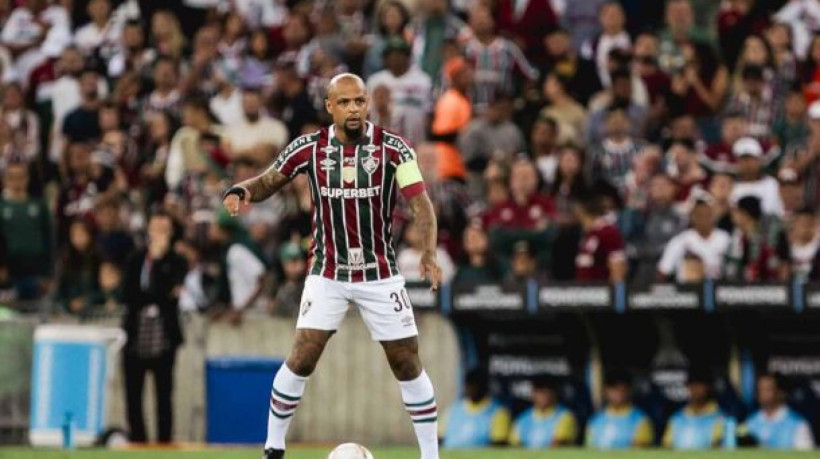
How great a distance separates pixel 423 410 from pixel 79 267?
9493 millimetres

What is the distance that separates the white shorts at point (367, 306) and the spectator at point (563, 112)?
882 cm

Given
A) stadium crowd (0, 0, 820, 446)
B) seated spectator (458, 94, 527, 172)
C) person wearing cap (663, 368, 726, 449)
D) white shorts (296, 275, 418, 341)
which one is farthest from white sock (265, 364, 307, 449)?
seated spectator (458, 94, 527, 172)

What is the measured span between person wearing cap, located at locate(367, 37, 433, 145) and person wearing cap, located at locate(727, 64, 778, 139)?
11.1 feet

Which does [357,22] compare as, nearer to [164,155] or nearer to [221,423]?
[164,155]

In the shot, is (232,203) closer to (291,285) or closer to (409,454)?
(409,454)

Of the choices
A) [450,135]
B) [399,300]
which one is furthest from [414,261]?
[399,300]

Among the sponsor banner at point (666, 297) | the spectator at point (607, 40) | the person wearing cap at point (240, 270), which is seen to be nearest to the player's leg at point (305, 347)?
the sponsor banner at point (666, 297)

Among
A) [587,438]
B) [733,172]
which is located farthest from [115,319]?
[733,172]

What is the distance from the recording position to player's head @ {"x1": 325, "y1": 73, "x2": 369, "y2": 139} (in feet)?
41.9

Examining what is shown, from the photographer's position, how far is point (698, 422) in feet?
59.7

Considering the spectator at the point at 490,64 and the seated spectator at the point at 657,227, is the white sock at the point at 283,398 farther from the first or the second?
the spectator at the point at 490,64

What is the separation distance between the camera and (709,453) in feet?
53.4

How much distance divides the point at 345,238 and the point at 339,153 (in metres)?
0.53

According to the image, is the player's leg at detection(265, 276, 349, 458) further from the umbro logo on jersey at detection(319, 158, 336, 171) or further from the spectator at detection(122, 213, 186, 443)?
the spectator at detection(122, 213, 186, 443)
